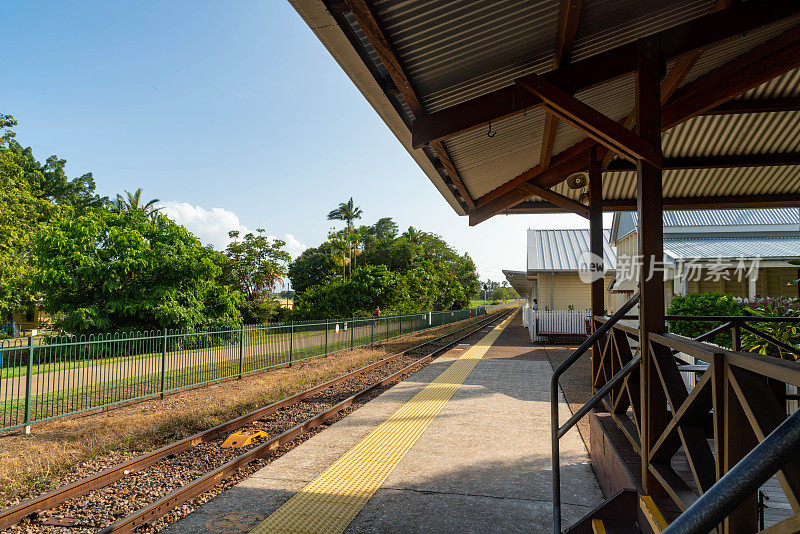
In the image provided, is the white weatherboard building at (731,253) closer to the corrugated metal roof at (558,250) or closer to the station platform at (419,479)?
the corrugated metal roof at (558,250)

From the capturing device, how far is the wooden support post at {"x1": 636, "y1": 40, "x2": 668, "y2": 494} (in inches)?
134

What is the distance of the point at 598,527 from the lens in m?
3.34

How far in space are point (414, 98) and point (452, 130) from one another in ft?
1.56

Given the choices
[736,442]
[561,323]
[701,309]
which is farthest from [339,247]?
[736,442]

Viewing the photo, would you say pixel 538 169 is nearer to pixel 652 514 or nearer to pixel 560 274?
pixel 652 514

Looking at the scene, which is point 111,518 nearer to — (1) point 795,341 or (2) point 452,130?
(2) point 452,130

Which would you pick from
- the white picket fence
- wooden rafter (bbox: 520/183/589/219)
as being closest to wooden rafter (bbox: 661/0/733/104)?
wooden rafter (bbox: 520/183/589/219)

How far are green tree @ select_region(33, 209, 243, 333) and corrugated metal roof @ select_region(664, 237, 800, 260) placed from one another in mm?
19237

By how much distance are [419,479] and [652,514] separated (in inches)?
113

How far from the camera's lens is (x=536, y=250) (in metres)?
25.7

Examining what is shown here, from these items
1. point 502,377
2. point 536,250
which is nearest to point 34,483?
point 502,377

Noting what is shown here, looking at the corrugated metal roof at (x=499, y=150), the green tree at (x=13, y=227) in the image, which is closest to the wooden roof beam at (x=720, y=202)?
the corrugated metal roof at (x=499, y=150)

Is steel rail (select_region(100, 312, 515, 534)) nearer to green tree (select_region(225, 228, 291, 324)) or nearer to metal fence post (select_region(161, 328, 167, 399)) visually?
metal fence post (select_region(161, 328, 167, 399))

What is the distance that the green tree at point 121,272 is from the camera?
63.3 ft
